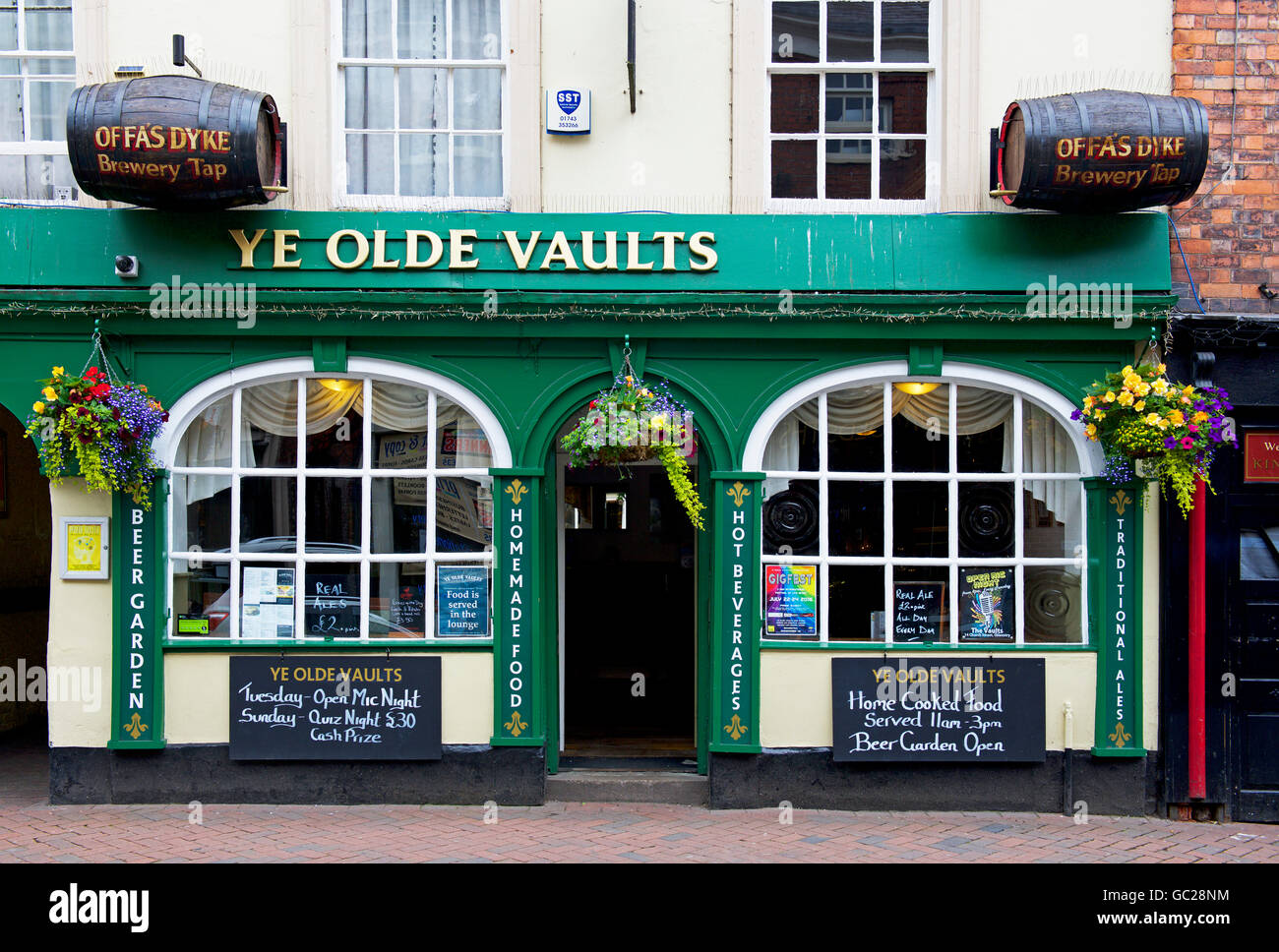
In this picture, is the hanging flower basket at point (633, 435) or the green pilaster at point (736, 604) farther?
the green pilaster at point (736, 604)

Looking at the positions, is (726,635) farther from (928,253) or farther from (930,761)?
(928,253)

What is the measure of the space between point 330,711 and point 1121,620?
5.37 metres

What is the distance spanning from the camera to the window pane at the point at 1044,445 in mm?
7484

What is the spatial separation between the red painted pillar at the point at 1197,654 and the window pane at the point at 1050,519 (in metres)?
0.78

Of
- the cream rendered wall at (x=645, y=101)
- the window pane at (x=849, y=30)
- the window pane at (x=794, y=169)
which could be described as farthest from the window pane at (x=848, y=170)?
the cream rendered wall at (x=645, y=101)

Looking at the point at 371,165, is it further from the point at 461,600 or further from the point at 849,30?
the point at 849,30

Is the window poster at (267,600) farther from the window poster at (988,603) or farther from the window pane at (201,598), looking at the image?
the window poster at (988,603)

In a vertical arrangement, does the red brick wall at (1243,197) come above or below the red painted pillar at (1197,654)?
above

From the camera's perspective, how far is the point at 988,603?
7492 mm

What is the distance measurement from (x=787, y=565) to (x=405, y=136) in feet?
13.2

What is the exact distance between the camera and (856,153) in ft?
25.1

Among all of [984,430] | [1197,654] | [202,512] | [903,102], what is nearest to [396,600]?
[202,512]

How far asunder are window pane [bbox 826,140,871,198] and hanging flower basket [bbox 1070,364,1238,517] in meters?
2.13

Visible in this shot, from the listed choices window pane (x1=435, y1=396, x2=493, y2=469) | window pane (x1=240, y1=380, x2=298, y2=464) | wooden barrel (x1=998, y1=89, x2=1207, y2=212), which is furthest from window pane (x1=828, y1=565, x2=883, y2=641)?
window pane (x1=240, y1=380, x2=298, y2=464)
